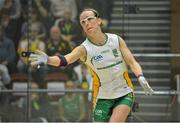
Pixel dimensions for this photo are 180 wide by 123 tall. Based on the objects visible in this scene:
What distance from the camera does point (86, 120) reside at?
9.78 metres

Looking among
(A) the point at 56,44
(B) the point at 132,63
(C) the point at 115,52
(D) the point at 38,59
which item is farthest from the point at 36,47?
(D) the point at 38,59

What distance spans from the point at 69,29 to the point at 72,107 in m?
1.39

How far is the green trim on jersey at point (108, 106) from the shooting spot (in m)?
6.13

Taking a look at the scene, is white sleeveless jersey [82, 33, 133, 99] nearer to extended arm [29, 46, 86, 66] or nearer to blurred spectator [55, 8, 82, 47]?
extended arm [29, 46, 86, 66]

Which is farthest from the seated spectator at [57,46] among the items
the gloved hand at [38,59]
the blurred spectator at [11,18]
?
the gloved hand at [38,59]

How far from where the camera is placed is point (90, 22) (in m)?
6.19

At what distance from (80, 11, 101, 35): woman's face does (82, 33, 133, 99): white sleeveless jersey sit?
16cm

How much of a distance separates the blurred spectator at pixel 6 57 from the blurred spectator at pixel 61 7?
97 cm

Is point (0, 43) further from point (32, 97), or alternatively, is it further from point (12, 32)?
point (32, 97)

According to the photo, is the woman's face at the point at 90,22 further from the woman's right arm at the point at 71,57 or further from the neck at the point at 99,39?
the woman's right arm at the point at 71,57

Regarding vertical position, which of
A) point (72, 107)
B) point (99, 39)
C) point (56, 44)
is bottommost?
point (72, 107)

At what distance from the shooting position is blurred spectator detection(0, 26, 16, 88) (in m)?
9.98

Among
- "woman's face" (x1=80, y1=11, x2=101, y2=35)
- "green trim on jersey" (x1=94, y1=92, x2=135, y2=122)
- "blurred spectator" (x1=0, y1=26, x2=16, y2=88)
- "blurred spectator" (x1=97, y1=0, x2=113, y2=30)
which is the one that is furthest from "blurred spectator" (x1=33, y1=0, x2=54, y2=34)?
"green trim on jersey" (x1=94, y1=92, x2=135, y2=122)

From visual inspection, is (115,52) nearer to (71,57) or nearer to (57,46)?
(71,57)
